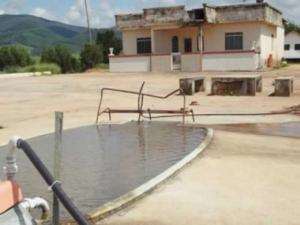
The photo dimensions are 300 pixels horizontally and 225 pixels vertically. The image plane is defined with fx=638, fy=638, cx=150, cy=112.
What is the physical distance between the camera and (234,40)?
47469 mm

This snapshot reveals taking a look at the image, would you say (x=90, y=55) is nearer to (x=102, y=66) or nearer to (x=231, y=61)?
(x=102, y=66)

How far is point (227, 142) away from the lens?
12.4 m

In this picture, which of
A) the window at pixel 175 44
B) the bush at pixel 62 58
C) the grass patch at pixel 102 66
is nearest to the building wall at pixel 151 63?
the window at pixel 175 44

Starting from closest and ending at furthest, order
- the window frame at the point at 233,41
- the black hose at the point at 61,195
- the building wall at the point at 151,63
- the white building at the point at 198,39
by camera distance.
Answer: the black hose at the point at 61,195 → the white building at the point at 198,39 → the building wall at the point at 151,63 → the window frame at the point at 233,41

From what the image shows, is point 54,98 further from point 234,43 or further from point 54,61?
point 54,61

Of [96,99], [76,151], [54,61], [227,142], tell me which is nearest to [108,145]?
[76,151]

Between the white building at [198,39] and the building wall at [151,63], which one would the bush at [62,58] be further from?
the building wall at [151,63]

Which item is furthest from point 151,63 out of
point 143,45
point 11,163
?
point 11,163

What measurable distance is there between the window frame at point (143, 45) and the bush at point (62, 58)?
10712mm

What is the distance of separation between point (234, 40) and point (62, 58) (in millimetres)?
20088

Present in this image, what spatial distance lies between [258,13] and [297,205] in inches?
1574

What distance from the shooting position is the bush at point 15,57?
6475 centimetres

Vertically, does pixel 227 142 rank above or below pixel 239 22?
below

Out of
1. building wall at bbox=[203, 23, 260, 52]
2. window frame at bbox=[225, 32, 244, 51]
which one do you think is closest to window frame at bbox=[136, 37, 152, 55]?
building wall at bbox=[203, 23, 260, 52]
